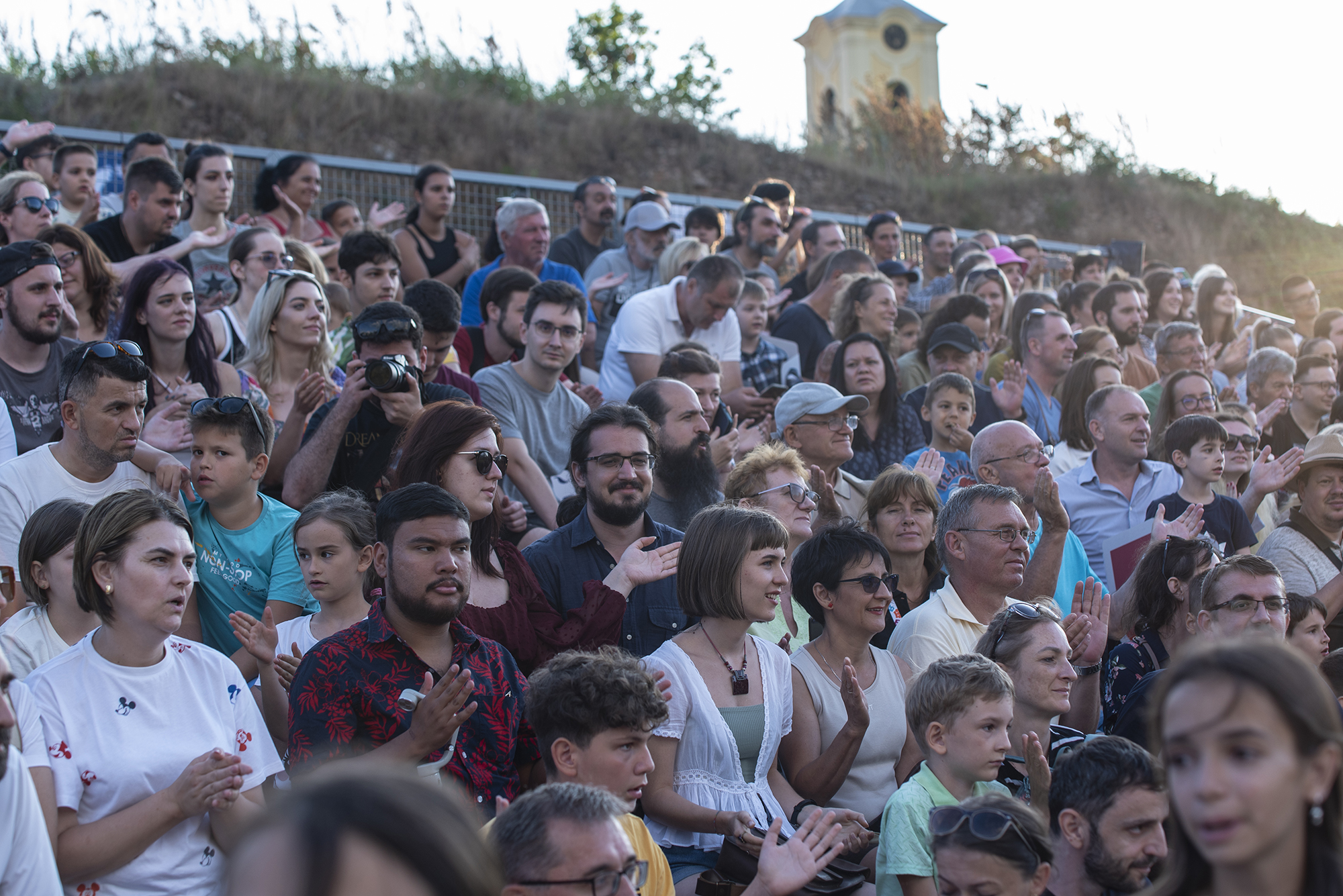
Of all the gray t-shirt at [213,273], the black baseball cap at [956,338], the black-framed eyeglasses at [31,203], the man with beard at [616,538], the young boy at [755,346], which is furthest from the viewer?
the young boy at [755,346]

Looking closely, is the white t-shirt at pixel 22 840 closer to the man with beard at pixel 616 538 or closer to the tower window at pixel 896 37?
the man with beard at pixel 616 538

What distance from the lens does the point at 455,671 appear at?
333 cm

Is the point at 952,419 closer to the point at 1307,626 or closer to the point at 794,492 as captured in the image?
the point at 794,492

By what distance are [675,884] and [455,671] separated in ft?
3.35

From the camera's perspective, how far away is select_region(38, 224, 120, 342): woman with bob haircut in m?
5.90

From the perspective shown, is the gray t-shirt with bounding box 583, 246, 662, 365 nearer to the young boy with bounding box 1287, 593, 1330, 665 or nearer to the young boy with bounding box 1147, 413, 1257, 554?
the young boy with bounding box 1147, 413, 1257, 554

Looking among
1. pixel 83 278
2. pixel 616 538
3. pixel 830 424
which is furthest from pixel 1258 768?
pixel 83 278

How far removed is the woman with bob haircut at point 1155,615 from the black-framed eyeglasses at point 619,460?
6.49 ft

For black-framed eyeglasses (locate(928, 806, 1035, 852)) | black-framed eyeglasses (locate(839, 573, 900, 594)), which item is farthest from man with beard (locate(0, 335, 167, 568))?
black-framed eyeglasses (locate(928, 806, 1035, 852))

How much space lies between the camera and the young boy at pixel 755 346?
820 centimetres

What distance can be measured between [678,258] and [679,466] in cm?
307

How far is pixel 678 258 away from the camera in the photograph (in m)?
8.51

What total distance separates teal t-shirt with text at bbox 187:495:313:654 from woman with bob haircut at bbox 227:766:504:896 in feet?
10.4

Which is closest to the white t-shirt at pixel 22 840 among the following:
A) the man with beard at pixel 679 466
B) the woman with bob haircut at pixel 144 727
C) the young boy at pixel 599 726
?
the woman with bob haircut at pixel 144 727
